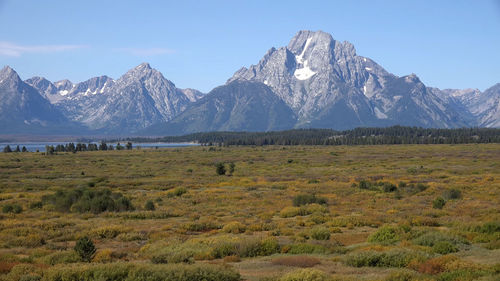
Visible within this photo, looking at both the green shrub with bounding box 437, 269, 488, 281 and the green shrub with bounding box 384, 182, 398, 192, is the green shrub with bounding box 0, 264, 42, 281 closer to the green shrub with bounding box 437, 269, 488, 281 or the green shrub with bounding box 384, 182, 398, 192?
the green shrub with bounding box 437, 269, 488, 281

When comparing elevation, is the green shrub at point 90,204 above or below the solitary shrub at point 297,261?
below

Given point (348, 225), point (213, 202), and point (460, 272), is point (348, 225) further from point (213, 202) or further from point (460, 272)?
point (213, 202)

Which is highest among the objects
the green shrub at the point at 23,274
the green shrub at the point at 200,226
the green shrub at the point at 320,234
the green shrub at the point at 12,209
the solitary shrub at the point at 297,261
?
the green shrub at the point at 23,274

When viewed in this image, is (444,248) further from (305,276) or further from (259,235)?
(259,235)

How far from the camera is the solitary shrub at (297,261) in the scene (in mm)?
17234

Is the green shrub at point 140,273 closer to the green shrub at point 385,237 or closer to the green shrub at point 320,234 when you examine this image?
the green shrub at point 320,234

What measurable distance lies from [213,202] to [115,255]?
22739mm

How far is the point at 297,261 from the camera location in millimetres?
17469

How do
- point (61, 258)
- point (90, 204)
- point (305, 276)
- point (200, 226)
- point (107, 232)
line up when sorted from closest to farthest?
point (305, 276) < point (61, 258) < point (107, 232) < point (200, 226) < point (90, 204)

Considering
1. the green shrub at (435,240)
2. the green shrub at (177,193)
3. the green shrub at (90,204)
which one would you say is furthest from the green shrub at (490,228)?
the green shrub at (177,193)

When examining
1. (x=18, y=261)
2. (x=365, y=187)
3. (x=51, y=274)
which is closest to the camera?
(x=51, y=274)

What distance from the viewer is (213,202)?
140 feet

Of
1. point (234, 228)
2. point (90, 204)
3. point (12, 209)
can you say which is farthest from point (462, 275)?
point (12, 209)

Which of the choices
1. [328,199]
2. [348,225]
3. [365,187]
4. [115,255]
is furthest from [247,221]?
[365,187]
